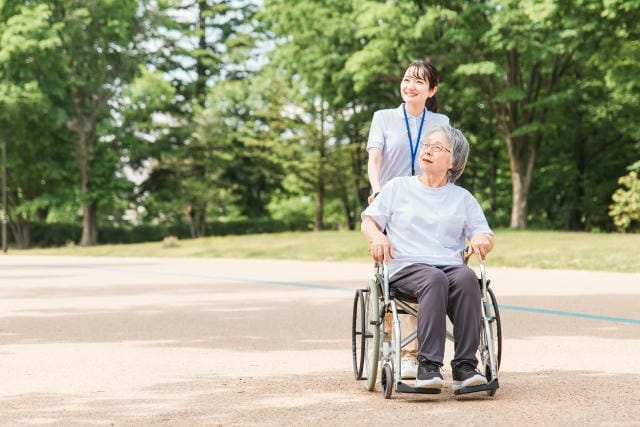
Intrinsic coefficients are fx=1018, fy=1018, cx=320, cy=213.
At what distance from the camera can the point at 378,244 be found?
5.20 metres

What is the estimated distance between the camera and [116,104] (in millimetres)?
45219

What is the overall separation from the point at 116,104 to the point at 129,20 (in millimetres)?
4107

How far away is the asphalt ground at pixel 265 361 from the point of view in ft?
15.9

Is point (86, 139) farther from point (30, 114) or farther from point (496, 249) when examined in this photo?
point (496, 249)

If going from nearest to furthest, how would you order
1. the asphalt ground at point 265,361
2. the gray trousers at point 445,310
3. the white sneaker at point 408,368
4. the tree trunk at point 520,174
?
the asphalt ground at point 265,361, the gray trousers at point 445,310, the white sneaker at point 408,368, the tree trunk at point 520,174

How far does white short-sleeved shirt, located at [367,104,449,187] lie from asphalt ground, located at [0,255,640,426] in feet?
4.12

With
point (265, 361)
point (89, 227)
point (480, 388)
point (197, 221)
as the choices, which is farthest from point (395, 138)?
point (197, 221)

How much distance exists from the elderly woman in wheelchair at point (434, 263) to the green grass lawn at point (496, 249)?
12.7 metres

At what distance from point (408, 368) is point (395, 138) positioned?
133cm

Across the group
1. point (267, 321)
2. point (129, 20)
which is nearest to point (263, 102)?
point (129, 20)

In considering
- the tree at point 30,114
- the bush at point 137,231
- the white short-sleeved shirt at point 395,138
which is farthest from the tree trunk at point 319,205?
the white short-sleeved shirt at point 395,138

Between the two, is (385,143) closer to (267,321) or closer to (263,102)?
(267,321)

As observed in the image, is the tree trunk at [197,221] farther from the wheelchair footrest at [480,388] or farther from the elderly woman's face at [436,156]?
the wheelchair footrest at [480,388]

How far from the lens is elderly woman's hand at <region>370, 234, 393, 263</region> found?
5191 mm
